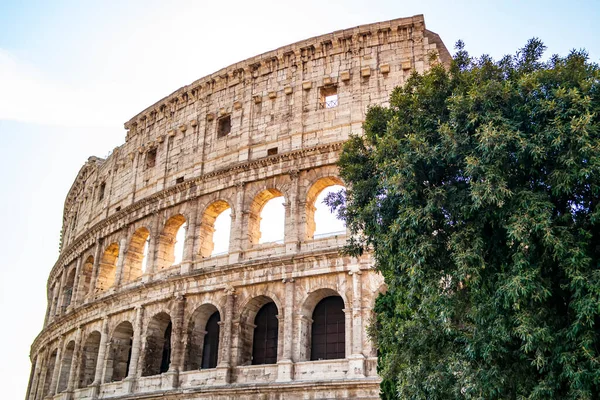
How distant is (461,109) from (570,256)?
3678 mm

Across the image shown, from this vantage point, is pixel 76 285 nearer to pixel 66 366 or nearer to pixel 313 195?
pixel 66 366

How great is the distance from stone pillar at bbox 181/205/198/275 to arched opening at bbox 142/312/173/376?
204 cm

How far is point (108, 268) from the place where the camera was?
1104 inches

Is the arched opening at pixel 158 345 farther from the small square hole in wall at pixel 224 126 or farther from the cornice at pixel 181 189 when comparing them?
the small square hole in wall at pixel 224 126

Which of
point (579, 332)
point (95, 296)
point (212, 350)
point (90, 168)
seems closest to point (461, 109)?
point (579, 332)

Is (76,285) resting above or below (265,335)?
above

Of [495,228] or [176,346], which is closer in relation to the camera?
[495,228]

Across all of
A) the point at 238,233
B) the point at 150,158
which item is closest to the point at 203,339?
the point at 238,233

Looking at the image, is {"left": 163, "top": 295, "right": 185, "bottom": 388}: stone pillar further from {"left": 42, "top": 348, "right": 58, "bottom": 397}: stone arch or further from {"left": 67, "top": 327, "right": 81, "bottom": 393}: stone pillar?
{"left": 42, "top": 348, "right": 58, "bottom": 397}: stone arch

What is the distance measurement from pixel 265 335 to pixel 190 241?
481 centimetres

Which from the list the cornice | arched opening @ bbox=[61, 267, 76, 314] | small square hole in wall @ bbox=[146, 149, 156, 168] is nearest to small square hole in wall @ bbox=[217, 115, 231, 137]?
the cornice

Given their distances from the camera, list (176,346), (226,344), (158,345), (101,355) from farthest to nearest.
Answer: (101,355), (158,345), (176,346), (226,344)

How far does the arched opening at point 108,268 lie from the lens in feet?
90.5

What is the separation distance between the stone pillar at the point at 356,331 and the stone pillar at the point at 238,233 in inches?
178
